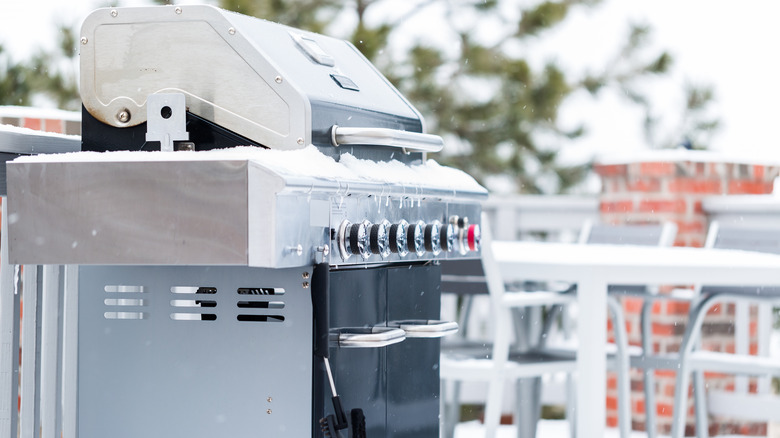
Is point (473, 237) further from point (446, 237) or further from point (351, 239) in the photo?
point (351, 239)

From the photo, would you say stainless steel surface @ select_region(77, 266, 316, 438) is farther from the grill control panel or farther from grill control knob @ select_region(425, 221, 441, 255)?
grill control knob @ select_region(425, 221, 441, 255)

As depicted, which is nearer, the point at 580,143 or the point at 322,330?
the point at 322,330

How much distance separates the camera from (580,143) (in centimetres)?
956

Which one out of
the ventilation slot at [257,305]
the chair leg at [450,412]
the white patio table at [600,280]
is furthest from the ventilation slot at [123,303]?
the chair leg at [450,412]

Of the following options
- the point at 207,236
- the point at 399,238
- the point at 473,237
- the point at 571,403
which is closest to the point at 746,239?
the point at 571,403

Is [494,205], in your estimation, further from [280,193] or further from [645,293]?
[280,193]

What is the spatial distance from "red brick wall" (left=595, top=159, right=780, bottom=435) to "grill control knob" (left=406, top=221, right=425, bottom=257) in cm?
301

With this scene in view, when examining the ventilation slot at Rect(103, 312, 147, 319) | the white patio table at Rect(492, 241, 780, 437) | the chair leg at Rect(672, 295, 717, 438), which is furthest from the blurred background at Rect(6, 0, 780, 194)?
the ventilation slot at Rect(103, 312, 147, 319)

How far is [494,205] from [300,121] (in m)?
3.55

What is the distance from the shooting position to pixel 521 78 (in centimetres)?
912

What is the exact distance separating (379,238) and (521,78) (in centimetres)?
737

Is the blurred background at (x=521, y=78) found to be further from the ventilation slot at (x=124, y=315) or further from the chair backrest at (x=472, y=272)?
the ventilation slot at (x=124, y=315)

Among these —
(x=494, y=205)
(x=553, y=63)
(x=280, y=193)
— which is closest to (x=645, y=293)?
(x=494, y=205)

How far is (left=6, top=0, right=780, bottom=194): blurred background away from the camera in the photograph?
884 cm
